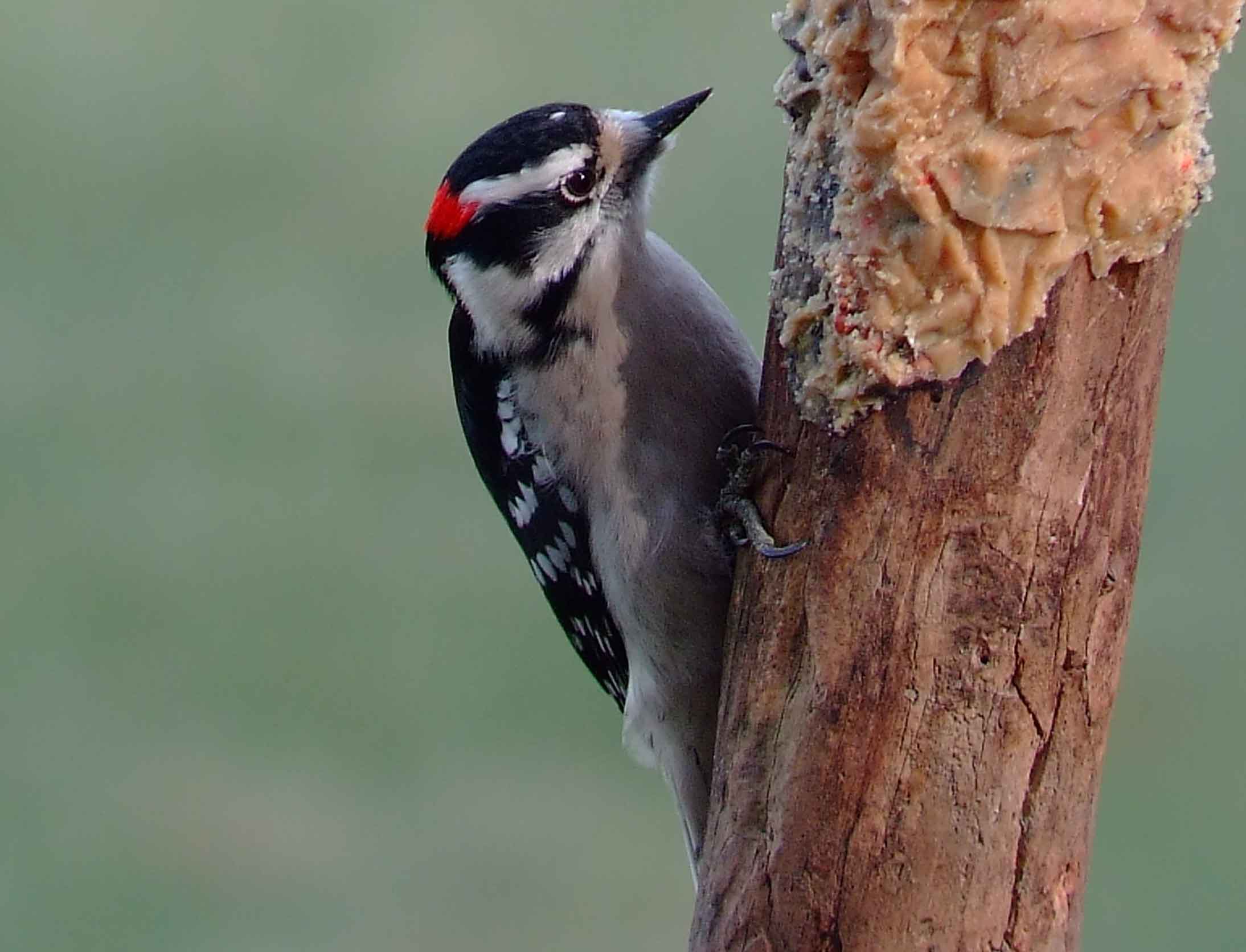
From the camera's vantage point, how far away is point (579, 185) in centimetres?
179

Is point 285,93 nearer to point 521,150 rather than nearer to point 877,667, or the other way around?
point 521,150

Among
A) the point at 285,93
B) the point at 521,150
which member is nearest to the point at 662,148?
the point at 521,150

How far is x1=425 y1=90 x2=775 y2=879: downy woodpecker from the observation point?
1.79 metres

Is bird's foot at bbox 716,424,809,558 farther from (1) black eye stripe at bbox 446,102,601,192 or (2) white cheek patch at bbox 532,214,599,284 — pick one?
(1) black eye stripe at bbox 446,102,601,192

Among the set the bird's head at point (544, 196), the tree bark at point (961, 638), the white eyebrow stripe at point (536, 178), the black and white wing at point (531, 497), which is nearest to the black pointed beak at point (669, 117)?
the bird's head at point (544, 196)

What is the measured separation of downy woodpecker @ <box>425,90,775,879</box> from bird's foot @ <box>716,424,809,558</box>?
0.27 feet

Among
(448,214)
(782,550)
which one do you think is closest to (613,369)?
(448,214)

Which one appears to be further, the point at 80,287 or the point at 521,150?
the point at 80,287

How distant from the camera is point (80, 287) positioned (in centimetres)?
348

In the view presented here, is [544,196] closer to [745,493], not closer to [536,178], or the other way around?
[536,178]

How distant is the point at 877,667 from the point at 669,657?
0.61 metres

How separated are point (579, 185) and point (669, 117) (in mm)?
159

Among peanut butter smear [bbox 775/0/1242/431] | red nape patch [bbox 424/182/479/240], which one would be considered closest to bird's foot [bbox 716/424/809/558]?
peanut butter smear [bbox 775/0/1242/431]

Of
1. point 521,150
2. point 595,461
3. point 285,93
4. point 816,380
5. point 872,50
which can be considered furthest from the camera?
point 285,93
